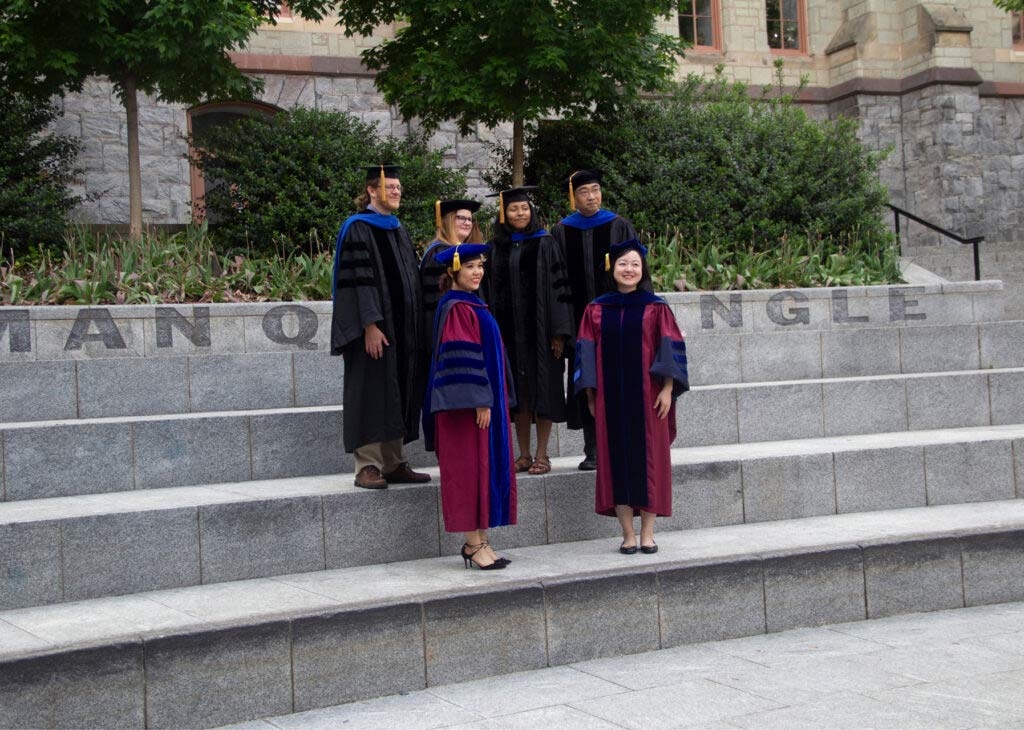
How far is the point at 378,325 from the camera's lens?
6.99m

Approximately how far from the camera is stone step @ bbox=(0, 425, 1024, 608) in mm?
5883

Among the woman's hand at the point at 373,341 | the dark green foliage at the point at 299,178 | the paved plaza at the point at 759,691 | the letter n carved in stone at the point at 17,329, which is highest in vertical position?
the dark green foliage at the point at 299,178

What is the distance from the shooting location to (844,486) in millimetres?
7996

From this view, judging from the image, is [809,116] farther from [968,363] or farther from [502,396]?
[502,396]

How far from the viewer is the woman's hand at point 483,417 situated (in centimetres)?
618

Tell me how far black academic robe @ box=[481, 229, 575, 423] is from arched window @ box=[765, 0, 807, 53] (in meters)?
14.9

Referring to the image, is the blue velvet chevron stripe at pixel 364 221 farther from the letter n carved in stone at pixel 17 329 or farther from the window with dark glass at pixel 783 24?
the window with dark glass at pixel 783 24

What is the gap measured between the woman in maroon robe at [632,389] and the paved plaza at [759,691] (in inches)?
36.5

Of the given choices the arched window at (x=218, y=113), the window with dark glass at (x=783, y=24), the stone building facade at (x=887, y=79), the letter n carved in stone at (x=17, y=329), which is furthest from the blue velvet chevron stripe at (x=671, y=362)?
the window with dark glass at (x=783, y=24)

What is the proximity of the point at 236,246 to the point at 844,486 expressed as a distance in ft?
21.8

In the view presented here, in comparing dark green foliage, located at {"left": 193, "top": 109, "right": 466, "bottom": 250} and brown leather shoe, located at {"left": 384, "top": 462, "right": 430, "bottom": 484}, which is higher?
dark green foliage, located at {"left": 193, "top": 109, "right": 466, "bottom": 250}

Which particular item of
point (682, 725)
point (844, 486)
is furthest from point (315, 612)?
point (844, 486)

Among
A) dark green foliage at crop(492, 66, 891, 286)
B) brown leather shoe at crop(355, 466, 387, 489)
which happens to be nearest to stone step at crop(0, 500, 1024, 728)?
brown leather shoe at crop(355, 466, 387, 489)

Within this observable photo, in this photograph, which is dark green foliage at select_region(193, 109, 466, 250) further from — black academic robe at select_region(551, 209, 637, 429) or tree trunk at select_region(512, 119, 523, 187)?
black academic robe at select_region(551, 209, 637, 429)
